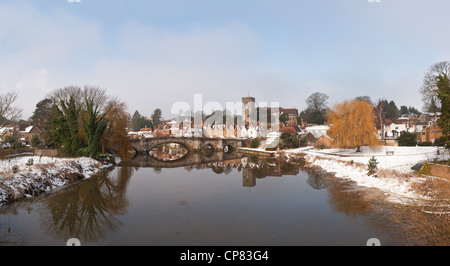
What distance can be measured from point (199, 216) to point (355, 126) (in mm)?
29242

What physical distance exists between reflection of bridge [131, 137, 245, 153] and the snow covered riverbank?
1008 inches

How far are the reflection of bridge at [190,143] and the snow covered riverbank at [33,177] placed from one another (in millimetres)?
25611

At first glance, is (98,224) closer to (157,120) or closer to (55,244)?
(55,244)

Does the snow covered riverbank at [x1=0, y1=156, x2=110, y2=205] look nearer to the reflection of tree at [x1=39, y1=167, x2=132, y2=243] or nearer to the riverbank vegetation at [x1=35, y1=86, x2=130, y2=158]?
the reflection of tree at [x1=39, y1=167, x2=132, y2=243]

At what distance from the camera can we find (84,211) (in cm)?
1559

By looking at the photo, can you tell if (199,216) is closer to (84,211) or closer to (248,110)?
(84,211)

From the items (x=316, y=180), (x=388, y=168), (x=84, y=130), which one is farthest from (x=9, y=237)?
(x=388, y=168)

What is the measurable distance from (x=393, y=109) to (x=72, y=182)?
106979 millimetres

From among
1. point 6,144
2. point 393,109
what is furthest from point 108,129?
point 393,109

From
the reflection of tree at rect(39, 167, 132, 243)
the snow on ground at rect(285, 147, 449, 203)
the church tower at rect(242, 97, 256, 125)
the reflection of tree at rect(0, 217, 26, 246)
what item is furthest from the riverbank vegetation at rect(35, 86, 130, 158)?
the church tower at rect(242, 97, 256, 125)

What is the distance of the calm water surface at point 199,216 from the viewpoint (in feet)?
36.4

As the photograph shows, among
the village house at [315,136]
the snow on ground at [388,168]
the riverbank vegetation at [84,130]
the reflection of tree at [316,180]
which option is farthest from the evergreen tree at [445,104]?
the riverbank vegetation at [84,130]

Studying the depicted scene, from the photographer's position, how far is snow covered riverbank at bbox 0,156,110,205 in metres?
16.9

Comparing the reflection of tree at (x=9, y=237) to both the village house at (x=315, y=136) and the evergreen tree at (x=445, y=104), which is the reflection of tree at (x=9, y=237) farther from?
the village house at (x=315, y=136)
